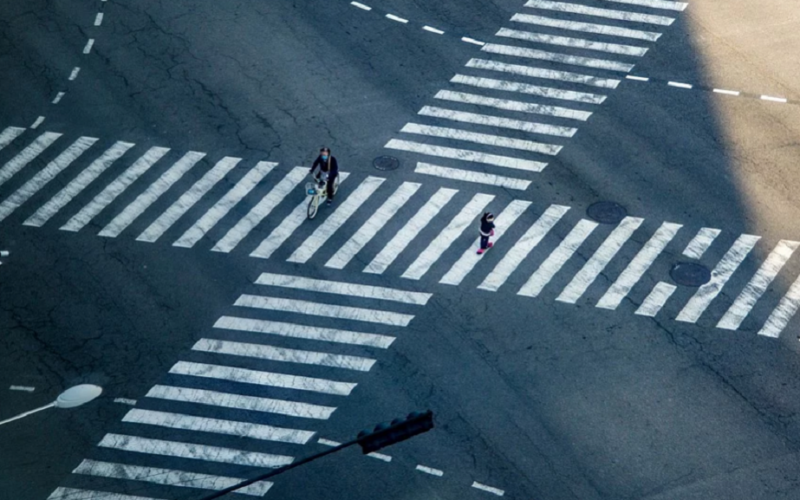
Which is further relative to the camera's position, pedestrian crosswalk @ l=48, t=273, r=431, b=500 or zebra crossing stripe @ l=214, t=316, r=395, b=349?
zebra crossing stripe @ l=214, t=316, r=395, b=349

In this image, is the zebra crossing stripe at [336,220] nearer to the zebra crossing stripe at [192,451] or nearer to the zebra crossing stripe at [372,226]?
the zebra crossing stripe at [372,226]

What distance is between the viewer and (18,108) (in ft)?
94.1

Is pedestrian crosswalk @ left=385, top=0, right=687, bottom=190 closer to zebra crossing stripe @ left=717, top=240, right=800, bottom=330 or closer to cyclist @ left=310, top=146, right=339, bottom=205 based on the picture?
cyclist @ left=310, top=146, right=339, bottom=205

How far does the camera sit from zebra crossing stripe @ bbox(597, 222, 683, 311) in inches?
926

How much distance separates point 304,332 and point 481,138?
25.4ft

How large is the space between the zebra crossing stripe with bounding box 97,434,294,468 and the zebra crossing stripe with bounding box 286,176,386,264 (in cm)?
536

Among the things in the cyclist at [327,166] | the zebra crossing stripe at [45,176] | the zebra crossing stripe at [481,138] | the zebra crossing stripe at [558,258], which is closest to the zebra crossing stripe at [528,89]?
the zebra crossing stripe at [481,138]

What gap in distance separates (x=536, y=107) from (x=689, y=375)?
31.0 ft

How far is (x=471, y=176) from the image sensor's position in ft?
87.4

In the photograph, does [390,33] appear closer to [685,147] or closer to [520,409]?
[685,147]

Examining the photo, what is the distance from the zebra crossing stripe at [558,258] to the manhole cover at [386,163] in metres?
4.73

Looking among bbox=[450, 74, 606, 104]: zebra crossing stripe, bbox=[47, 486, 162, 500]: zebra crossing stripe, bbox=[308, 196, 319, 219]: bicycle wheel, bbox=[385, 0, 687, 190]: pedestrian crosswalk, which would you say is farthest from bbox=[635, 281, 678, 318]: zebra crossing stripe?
bbox=[47, 486, 162, 500]: zebra crossing stripe

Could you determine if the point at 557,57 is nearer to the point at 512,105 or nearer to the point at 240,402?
the point at 512,105

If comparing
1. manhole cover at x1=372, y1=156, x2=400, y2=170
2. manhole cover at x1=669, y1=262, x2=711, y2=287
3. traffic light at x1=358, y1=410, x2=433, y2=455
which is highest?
traffic light at x1=358, y1=410, x2=433, y2=455
